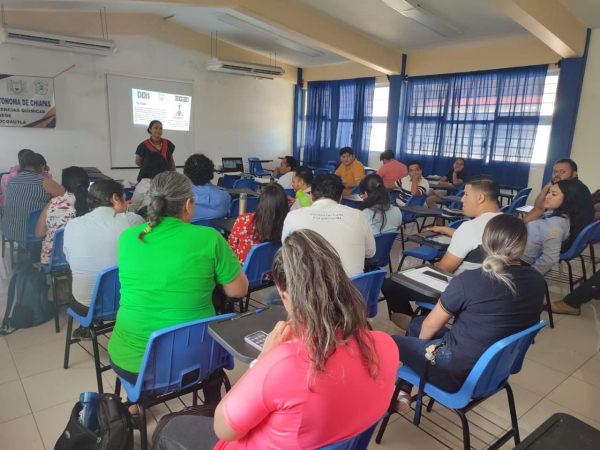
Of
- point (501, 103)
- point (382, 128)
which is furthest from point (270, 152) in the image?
point (501, 103)

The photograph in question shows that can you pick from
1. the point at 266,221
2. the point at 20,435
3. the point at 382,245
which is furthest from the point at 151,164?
the point at 20,435

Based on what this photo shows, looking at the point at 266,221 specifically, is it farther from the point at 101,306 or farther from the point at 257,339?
the point at 257,339

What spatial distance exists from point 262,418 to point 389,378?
1.10 feet

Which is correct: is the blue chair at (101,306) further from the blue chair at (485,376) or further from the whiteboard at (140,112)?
the whiteboard at (140,112)

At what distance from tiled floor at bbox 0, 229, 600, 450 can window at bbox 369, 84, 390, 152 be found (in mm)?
6769

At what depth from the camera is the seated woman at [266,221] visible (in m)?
2.68

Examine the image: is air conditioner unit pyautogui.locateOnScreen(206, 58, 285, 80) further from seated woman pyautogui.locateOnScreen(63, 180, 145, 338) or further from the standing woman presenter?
seated woman pyautogui.locateOnScreen(63, 180, 145, 338)

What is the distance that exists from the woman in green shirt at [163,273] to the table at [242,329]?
0.66ft

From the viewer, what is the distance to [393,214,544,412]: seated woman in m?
1.57

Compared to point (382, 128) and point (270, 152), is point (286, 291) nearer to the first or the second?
point (382, 128)

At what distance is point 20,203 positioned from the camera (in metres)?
3.50

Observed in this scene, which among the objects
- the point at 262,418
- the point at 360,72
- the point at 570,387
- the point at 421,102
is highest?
the point at 360,72

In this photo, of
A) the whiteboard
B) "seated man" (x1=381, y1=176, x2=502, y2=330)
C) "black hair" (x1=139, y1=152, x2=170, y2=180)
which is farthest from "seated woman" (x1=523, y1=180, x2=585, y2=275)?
the whiteboard

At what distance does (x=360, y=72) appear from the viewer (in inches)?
366
